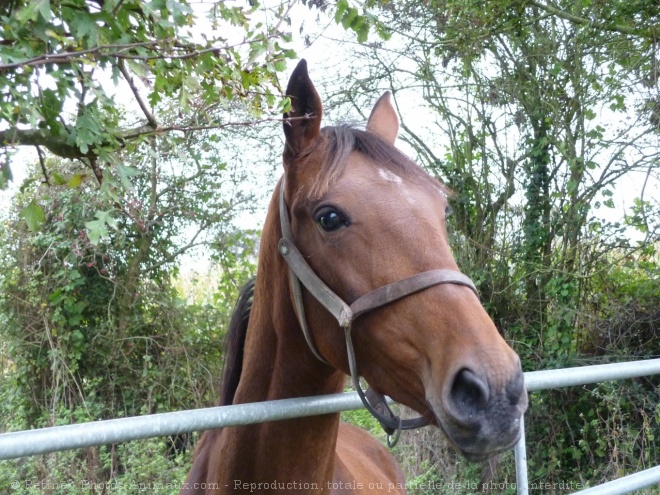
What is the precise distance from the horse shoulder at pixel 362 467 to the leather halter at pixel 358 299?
68 cm

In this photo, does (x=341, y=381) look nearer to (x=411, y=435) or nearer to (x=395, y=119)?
(x=395, y=119)

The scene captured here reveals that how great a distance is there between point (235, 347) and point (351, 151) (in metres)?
0.90

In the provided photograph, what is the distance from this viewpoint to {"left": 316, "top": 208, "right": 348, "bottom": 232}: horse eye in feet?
6.14

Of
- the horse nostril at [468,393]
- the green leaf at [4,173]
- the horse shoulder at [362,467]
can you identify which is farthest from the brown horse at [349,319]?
the green leaf at [4,173]

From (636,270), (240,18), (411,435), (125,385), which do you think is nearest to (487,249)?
(636,270)

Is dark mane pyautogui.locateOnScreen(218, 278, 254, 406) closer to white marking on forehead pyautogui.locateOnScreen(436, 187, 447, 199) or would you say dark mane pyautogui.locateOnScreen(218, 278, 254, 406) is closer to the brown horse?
the brown horse

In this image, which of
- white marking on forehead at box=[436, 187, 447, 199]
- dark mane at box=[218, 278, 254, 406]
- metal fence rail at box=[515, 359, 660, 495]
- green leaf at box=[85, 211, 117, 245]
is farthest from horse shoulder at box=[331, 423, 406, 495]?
green leaf at box=[85, 211, 117, 245]

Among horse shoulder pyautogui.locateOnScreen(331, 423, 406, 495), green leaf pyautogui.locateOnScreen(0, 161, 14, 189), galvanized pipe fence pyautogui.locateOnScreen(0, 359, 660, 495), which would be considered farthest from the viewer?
horse shoulder pyautogui.locateOnScreen(331, 423, 406, 495)

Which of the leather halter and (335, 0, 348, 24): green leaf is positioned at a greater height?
(335, 0, 348, 24): green leaf

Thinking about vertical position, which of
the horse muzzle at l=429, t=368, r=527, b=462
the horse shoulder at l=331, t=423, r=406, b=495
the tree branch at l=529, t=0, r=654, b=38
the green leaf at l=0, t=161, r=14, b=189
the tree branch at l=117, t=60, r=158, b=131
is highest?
the tree branch at l=529, t=0, r=654, b=38

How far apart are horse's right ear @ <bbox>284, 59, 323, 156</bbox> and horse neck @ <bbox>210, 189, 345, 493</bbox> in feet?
0.81

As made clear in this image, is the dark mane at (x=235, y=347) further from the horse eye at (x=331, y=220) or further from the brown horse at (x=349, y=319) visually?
the horse eye at (x=331, y=220)

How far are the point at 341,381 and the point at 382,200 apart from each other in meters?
0.67

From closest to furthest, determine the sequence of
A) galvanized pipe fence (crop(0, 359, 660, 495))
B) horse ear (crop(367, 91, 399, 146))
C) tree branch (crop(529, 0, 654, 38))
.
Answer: galvanized pipe fence (crop(0, 359, 660, 495))
horse ear (crop(367, 91, 399, 146))
tree branch (crop(529, 0, 654, 38))
